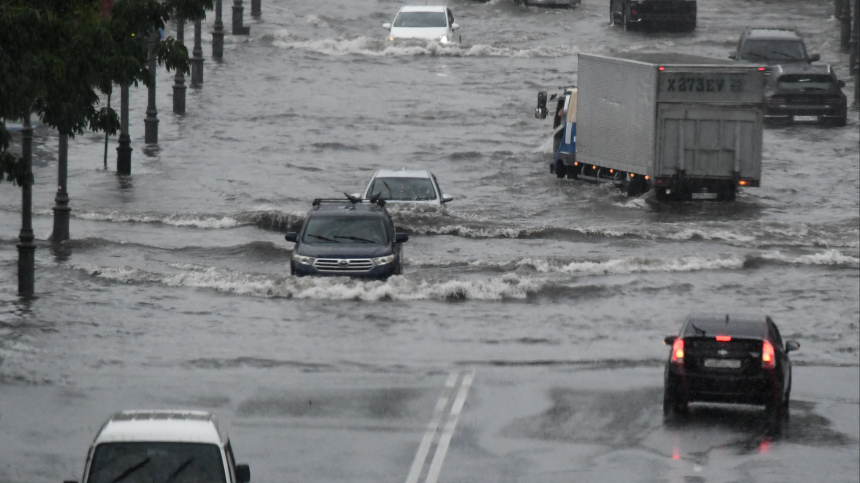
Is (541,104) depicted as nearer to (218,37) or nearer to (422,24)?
(218,37)

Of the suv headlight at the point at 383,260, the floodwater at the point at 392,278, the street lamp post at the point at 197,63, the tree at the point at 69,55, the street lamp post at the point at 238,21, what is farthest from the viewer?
the street lamp post at the point at 238,21

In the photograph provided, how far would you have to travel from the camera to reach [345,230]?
919 inches

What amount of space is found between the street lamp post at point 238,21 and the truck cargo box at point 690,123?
899 inches

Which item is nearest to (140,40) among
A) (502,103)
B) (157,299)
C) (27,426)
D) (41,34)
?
(41,34)

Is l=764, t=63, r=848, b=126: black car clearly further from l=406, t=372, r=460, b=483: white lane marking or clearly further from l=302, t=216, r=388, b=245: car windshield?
l=406, t=372, r=460, b=483: white lane marking

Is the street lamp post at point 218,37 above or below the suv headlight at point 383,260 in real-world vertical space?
above

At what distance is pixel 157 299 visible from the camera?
22.6m

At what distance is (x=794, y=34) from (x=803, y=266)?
60.2ft

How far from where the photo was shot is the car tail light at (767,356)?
15641 millimetres

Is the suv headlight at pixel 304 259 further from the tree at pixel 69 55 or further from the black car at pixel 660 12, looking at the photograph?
the black car at pixel 660 12

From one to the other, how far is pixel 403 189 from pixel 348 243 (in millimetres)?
6127

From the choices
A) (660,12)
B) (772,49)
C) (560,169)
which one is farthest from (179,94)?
(660,12)

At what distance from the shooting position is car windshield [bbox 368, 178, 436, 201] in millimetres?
28797

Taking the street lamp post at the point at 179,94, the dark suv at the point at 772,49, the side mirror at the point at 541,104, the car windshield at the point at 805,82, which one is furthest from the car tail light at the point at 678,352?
the dark suv at the point at 772,49
